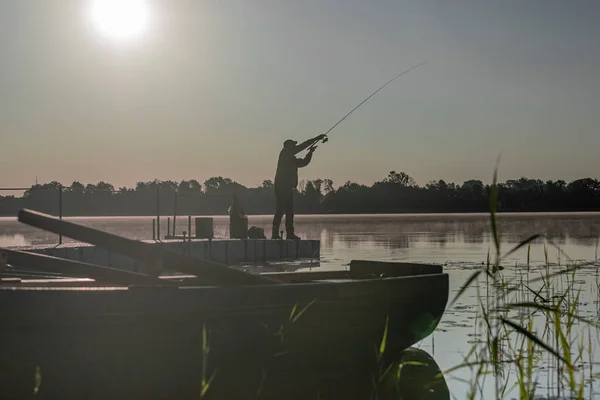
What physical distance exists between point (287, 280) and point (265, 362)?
2504 mm

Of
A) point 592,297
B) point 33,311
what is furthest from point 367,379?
point 592,297

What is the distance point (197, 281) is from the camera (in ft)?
29.0

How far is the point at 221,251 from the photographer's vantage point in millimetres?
19875

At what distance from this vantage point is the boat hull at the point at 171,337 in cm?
600

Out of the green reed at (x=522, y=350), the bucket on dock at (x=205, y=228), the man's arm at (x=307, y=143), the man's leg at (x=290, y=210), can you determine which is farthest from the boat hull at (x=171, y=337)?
the man's leg at (x=290, y=210)

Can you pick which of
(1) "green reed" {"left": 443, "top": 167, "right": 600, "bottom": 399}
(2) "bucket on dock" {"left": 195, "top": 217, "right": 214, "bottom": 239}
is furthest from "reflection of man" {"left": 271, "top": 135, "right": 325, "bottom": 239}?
(1) "green reed" {"left": 443, "top": 167, "right": 600, "bottom": 399}

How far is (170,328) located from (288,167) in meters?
13.4

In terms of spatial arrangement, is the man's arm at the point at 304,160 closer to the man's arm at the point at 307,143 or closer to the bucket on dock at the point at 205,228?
the man's arm at the point at 307,143

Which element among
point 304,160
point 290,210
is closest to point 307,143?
point 304,160

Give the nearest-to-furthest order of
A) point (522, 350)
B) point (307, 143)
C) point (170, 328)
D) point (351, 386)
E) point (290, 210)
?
point (170, 328)
point (351, 386)
point (522, 350)
point (307, 143)
point (290, 210)

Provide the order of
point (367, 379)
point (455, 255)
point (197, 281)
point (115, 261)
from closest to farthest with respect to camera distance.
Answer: point (367, 379) → point (197, 281) → point (115, 261) → point (455, 255)

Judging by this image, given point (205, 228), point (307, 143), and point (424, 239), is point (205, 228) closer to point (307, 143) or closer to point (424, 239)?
point (307, 143)

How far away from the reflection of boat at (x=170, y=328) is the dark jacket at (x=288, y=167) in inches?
466

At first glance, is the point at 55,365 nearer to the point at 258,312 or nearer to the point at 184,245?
the point at 258,312
